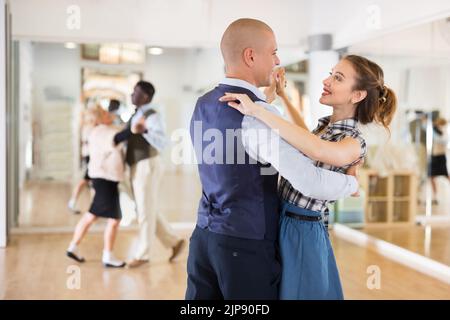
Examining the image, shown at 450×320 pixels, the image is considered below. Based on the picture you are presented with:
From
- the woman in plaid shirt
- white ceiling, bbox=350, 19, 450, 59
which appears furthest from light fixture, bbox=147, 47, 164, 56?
the woman in plaid shirt

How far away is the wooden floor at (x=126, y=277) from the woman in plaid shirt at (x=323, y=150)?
2.23 meters

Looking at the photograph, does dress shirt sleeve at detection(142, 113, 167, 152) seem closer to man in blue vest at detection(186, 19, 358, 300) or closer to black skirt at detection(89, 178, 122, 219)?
black skirt at detection(89, 178, 122, 219)

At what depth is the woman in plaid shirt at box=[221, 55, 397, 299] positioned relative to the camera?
4.87 feet

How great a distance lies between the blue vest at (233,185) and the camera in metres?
1.52

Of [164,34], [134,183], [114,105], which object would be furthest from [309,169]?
[164,34]

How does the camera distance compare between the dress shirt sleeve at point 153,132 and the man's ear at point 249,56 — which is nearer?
the man's ear at point 249,56

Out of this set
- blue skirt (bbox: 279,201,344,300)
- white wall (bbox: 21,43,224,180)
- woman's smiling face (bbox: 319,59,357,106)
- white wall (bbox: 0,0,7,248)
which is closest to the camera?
blue skirt (bbox: 279,201,344,300)

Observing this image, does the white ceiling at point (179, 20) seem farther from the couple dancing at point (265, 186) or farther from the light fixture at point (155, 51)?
the couple dancing at point (265, 186)

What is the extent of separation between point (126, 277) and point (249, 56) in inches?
117

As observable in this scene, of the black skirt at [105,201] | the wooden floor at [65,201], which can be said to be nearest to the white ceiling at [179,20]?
the wooden floor at [65,201]

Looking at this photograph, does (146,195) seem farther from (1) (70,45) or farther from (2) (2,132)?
(1) (70,45)

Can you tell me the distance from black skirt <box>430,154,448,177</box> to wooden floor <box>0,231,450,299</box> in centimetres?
89

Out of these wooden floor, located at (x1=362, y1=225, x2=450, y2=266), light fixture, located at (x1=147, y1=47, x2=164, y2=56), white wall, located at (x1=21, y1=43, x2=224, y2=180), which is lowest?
wooden floor, located at (x1=362, y1=225, x2=450, y2=266)
